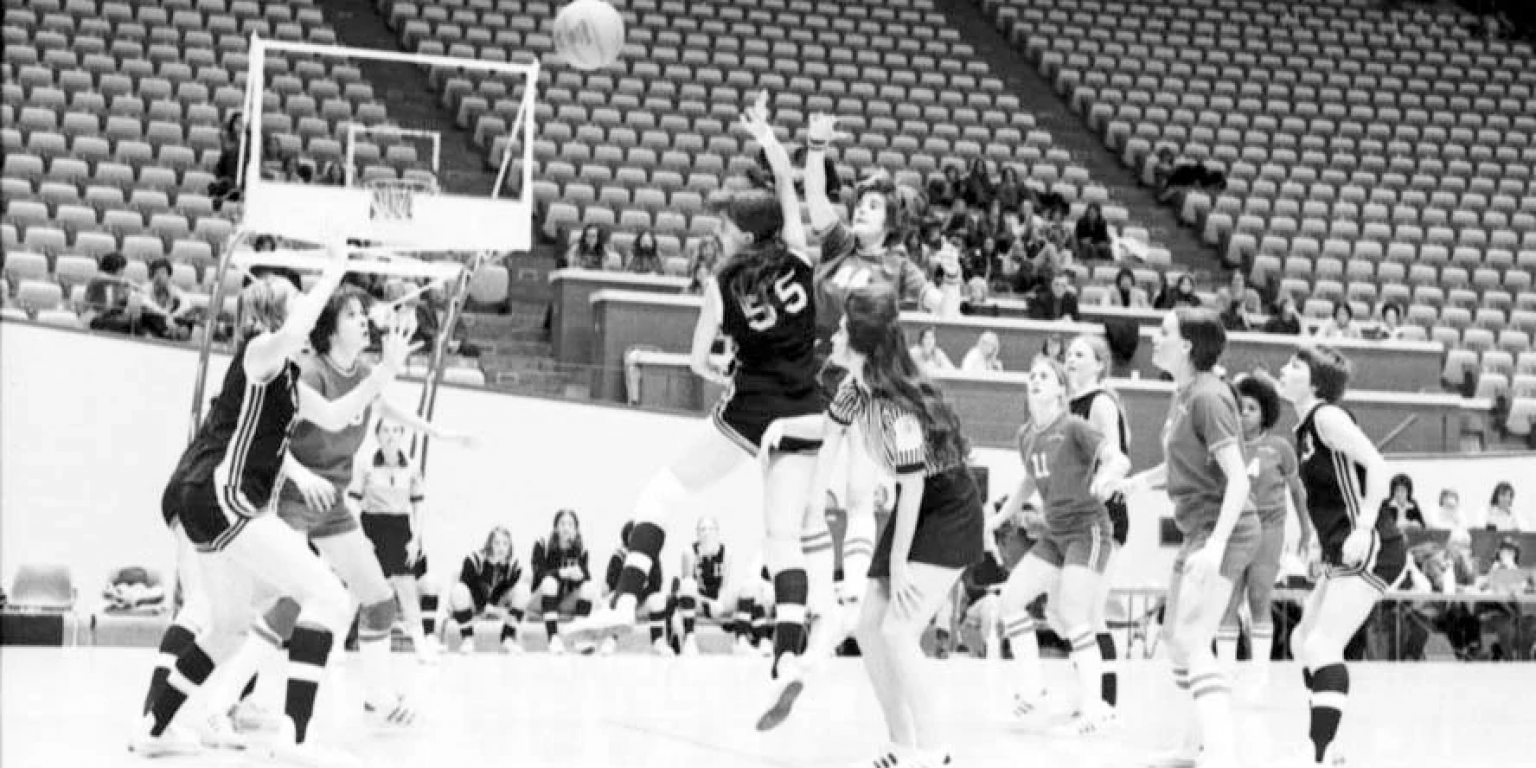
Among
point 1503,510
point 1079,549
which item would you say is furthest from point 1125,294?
point 1079,549

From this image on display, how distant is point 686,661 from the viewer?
12.8 metres

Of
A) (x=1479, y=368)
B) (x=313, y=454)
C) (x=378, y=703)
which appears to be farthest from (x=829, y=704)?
(x=1479, y=368)

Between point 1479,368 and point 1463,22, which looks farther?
point 1463,22

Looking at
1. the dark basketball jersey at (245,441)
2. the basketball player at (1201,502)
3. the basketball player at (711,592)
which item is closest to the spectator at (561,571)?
the basketball player at (711,592)

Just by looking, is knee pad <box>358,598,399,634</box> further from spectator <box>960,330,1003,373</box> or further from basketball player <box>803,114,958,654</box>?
spectator <box>960,330,1003,373</box>

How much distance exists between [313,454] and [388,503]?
106 inches

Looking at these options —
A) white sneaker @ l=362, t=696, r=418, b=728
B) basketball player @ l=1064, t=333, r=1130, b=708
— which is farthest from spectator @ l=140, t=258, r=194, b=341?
basketball player @ l=1064, t=333, r=1130, b=708

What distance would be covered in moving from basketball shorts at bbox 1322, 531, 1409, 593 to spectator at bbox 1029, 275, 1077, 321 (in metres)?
11.6

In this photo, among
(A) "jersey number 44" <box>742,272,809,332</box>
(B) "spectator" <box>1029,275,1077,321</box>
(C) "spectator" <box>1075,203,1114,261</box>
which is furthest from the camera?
(C) "spectator" <box>1075,203,1114,261</box>

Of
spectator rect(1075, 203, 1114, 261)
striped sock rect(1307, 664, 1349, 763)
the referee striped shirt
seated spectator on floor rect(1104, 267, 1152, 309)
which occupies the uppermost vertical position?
spectator rect(1075, 203, 1114, 261)

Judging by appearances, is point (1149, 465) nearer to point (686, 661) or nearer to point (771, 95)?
point (686, 661)

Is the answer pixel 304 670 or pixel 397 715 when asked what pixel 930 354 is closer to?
pixel 397 715

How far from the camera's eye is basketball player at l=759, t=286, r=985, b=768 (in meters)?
6.48

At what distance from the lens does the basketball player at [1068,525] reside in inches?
343
